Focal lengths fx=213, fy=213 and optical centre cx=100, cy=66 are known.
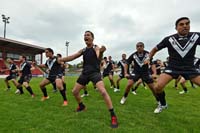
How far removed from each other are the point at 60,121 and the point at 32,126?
0.72 meters

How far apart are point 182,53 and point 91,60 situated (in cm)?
233

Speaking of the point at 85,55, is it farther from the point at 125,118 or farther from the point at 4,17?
the point at 4,17

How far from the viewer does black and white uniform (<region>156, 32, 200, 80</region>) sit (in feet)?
A: 16.9

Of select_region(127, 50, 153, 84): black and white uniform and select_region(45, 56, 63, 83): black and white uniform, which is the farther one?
select_region(45, 56, 63, 83): black and white uniform

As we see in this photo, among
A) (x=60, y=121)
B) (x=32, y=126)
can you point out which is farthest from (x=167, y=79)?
(x=32, y=126)

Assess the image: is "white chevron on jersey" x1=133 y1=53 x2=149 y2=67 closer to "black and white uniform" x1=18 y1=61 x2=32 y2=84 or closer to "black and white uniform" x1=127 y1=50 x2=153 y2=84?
"black and white uniform" x1=127 y1=50 x2=153 y2=84

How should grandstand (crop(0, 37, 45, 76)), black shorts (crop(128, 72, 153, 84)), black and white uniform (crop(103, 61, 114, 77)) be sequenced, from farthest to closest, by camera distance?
grandstand (crop(0, 37, 45, 76)) < black and white uniform (crop(103, 61, 114, 77)) < black shorts (crop(128, 72, 153, 84))

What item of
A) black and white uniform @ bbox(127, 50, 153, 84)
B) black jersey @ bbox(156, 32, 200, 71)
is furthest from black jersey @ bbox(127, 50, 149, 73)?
black jersey @ bbox(156, 32, 200, 71)

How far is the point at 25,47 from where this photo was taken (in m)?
54.7

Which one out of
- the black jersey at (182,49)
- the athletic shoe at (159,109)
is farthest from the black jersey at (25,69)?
the black jersey at (182,49)

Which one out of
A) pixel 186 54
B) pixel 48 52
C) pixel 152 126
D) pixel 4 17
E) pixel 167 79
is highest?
pixel 4 17

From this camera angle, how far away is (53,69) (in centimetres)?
868

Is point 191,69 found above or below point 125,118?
above

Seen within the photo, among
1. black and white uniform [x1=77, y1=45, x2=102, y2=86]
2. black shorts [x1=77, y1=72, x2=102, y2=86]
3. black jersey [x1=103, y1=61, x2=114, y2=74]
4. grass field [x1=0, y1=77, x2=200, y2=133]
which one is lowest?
grass field [x1=0, y1=77, x2=200, y2=133]
